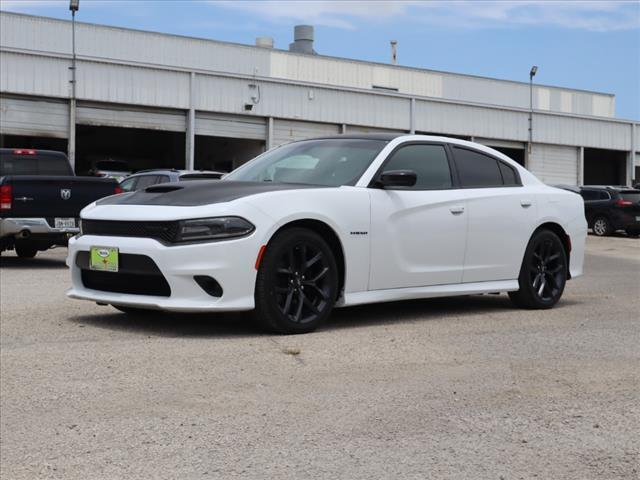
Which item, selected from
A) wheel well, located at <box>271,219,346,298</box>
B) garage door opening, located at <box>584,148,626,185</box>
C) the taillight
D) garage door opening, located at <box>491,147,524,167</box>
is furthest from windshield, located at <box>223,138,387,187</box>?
garage door opening, located at <box>584,148,626,185</box>

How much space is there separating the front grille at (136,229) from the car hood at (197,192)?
0.19 meters

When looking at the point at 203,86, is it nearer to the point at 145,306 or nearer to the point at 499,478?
the point at 145,306

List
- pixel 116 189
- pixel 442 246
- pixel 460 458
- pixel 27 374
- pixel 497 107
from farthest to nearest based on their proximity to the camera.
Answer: pixel 497 107 < pixel 116 189 < pixel 442 246 < pixel 27 374 < pixel 460 458

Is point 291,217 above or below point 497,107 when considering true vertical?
below

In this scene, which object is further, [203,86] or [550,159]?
[550,159]

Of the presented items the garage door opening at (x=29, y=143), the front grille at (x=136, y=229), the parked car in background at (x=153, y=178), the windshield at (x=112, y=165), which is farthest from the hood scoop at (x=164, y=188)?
the garage door opening at (x=29, y=143)

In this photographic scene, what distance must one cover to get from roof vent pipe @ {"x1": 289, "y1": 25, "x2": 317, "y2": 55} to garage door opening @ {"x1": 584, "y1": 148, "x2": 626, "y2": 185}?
59.2 feet

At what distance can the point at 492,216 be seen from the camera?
27.1 ft

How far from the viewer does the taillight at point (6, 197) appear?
1341 cm

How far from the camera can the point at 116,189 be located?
14.5 meters

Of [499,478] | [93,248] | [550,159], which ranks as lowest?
[499,478]

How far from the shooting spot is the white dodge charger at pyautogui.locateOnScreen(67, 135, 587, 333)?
21.7 ft

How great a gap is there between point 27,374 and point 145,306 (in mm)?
1262

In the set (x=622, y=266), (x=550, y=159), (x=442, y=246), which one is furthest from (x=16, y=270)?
(x=550, y=159)
